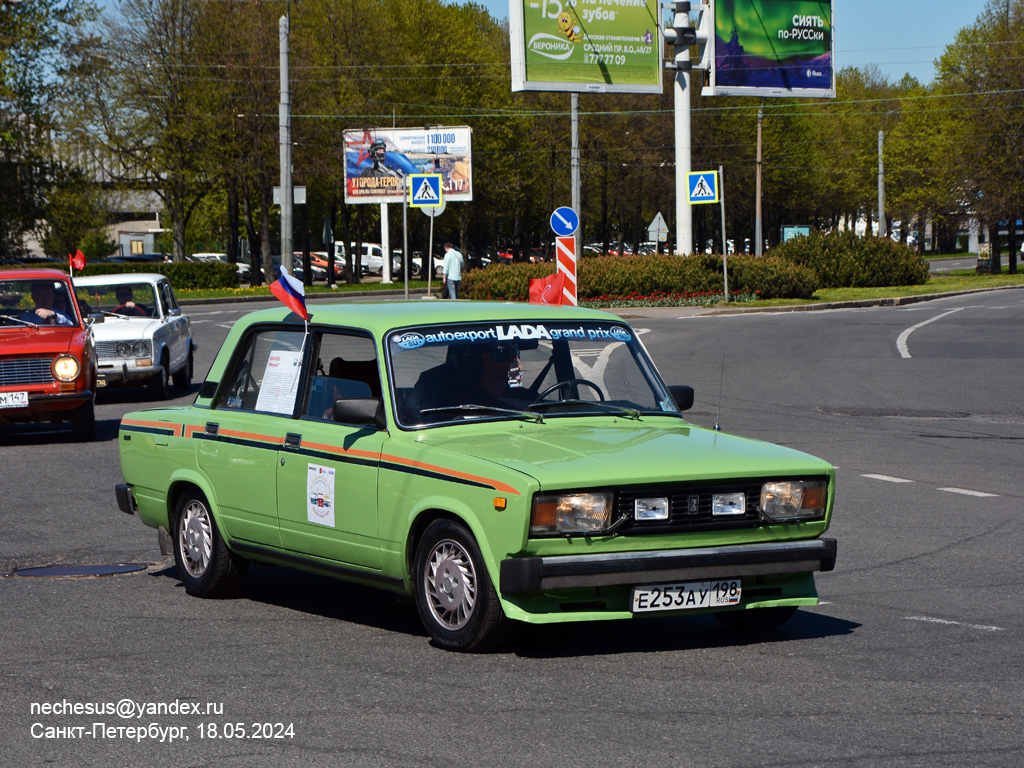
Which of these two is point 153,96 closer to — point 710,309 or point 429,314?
point 710,309

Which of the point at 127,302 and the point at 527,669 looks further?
the point at 127,302

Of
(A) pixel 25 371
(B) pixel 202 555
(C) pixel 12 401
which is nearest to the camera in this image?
(B) pixel 202 555

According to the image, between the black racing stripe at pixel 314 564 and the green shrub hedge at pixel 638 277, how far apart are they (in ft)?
99.8

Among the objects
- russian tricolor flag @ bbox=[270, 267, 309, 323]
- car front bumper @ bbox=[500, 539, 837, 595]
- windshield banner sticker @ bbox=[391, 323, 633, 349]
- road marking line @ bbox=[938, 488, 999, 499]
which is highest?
russian tricolor flag @ bbox=[270, 267, 309, 323]

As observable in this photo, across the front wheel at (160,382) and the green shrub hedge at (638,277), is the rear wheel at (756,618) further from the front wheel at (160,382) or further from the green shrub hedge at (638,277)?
the green shrub hedge at (638,277)

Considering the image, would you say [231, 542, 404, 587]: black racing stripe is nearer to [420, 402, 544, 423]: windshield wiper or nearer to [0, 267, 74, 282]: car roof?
[420, 402, 544, 423]: windshield wiper

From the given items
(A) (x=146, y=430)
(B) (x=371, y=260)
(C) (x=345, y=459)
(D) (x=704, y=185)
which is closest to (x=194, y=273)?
(D) (x=704, y=185)

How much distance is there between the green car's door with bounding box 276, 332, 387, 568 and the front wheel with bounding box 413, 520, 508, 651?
36 cm

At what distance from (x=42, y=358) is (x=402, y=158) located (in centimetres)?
4772

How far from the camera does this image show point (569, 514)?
18.2 ft

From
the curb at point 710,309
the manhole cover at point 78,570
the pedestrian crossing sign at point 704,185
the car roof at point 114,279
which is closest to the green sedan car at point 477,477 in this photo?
the manhole cover at point 78,570

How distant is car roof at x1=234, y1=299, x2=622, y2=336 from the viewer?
668 cm

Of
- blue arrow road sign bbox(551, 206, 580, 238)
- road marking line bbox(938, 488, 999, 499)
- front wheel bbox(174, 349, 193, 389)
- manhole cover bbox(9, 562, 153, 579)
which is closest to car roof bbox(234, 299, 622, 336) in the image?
manhole cover bbox(9, 562, 153, 579)

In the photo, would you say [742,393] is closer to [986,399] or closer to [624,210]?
[986,399]
